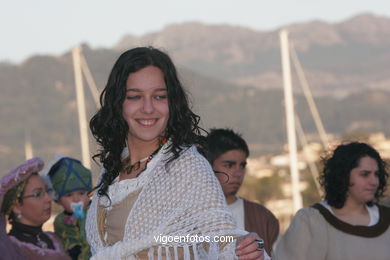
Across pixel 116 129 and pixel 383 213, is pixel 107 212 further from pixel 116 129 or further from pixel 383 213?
pixel 383 213

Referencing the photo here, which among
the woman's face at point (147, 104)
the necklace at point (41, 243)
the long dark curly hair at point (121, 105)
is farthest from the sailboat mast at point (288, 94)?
the woman's face at point (147, 104)

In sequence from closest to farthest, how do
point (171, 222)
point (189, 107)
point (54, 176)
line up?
point (171, 222) < point (189, 107) < point (54, 176)

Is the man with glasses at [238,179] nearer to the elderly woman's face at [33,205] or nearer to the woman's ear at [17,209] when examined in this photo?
the elderly woman's face at [33,205]

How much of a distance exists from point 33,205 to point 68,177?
0.62m

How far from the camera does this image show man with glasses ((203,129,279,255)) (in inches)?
245

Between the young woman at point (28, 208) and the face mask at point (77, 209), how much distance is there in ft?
1.16

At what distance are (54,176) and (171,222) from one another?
3353mm

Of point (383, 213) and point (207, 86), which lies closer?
point (383, 213)

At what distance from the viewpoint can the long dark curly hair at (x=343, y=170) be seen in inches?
238

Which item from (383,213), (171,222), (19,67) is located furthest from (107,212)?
(19,67)

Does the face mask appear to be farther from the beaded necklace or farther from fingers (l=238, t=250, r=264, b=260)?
fingers (l=238, t=250, r=264, b=260)

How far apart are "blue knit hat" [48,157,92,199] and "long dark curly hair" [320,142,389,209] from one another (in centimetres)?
182

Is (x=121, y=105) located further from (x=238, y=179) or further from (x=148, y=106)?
(x=238, y=179)

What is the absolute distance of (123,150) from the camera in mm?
3912
